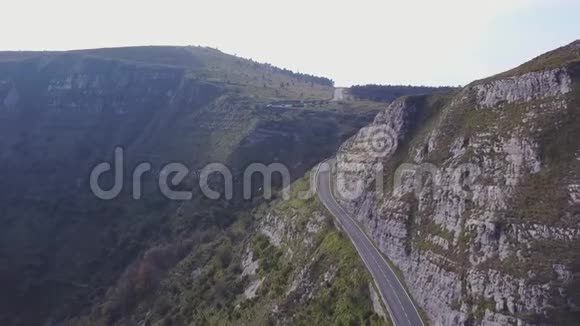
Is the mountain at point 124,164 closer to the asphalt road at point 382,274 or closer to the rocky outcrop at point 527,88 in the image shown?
the asphalt road at point 382,274

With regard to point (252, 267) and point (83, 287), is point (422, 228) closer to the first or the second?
point (252, 267)

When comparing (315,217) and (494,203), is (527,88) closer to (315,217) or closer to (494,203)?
(494,203)

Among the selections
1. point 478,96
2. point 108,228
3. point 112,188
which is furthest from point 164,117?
point 478,96

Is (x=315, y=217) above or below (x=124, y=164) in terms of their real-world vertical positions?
above

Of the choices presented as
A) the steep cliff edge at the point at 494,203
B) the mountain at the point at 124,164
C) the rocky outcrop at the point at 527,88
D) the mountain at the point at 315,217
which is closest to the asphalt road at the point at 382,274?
the mountain at the point at 315,217

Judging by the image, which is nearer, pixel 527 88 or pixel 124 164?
pixel 527 88

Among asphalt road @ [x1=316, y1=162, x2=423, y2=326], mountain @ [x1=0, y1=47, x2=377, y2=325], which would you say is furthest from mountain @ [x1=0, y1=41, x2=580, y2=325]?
asphalt road @ [x1=316, y1=162, x2=423, y2=326]

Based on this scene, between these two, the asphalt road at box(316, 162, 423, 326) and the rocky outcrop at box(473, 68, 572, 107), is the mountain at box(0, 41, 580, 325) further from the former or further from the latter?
the asphalt road at box(316, 162, 423, 326)

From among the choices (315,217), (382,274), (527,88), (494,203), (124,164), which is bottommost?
(124,164)

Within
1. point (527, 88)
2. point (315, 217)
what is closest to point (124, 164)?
point (315, 217)
